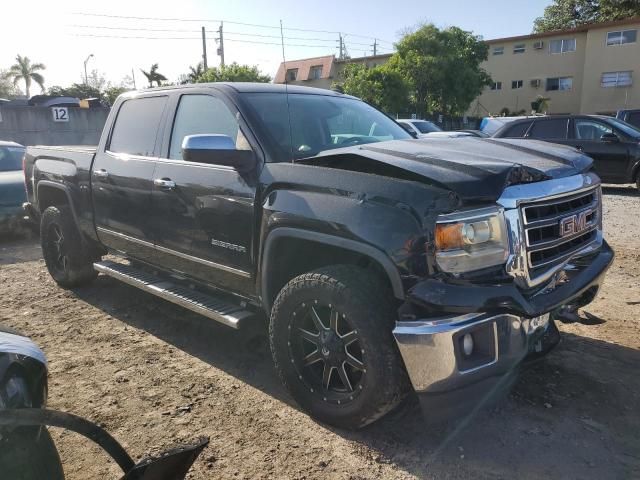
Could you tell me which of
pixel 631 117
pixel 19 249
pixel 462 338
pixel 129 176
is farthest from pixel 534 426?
pixel 631 117

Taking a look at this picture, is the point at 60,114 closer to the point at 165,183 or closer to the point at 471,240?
the point at 165,183

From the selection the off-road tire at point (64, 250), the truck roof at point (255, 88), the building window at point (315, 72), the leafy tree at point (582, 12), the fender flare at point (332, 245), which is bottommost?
the off-road tire at point (64, 250)

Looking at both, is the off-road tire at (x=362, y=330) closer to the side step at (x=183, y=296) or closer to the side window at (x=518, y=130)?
the side step at (x=183, y=296)

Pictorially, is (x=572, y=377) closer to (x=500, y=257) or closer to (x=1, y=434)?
(x=500, y=257)

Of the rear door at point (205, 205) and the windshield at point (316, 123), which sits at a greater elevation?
the windshield at point (316, 123)

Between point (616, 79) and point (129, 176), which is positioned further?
point (616, 79)

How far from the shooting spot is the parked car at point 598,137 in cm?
1112

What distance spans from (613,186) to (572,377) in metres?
11.2

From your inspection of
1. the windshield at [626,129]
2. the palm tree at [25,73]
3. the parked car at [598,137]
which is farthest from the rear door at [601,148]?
the palm tree at [25,73]

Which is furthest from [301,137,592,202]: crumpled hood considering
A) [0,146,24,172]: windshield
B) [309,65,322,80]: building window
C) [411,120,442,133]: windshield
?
[309,65,322,80]: building window

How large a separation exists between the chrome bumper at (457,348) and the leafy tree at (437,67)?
32409 mm

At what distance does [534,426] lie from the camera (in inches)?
116

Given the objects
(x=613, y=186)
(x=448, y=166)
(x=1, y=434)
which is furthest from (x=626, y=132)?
(x=1, y=434)

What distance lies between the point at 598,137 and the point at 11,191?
11514mm
